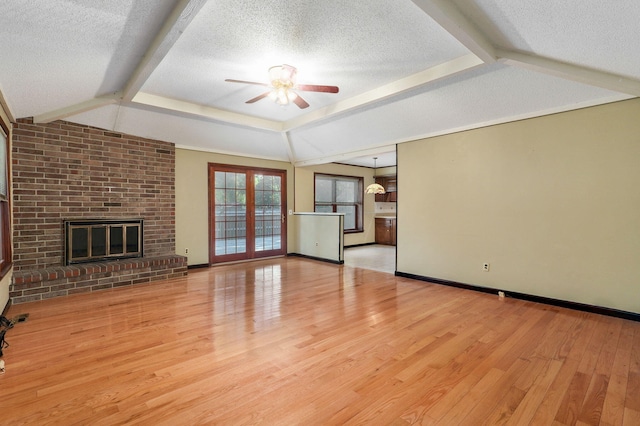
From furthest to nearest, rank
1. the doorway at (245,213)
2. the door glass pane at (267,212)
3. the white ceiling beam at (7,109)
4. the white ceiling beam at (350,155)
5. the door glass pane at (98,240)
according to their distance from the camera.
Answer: the door glass pane at (267,212)
the doorway at (245,213)
the white ceiling beam at (350,155)
the door glass pane at (98,240)
the white ceiling beam at (7,109)

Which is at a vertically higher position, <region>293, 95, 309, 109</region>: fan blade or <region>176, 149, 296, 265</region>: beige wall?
<region>293, 95, 309, 109</region>: fan blade

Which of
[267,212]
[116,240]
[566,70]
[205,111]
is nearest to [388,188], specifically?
[267,212]

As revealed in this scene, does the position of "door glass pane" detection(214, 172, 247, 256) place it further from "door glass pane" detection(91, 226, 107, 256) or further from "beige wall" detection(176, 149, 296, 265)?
"door glass pane" detection(91, 226, 107, 256)

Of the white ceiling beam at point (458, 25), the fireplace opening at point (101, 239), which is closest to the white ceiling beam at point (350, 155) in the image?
the white ceiling beam at point (458, 25)

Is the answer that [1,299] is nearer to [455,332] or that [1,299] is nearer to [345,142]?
[455,332]

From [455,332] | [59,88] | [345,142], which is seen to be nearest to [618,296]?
[455,332]

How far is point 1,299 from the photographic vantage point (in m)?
3.33

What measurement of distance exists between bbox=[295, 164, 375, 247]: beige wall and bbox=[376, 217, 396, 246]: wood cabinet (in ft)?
0.52

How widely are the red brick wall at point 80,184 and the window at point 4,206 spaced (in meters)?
0.27

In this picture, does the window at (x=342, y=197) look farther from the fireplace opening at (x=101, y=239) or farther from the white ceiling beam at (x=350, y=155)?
the fireplace opening at (x=101, y=239)

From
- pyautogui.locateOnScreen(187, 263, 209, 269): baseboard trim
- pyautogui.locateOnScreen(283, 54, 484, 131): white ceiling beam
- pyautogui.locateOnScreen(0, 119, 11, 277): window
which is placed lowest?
pyautogui.locateOnScreen(187, 263, 209, 269): baseboard trim

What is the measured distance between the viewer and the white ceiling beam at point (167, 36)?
2129mm

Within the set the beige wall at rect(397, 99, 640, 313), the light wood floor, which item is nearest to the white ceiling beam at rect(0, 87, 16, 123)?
the light wood floor

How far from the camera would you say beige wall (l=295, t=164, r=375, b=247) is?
25.1 ft
